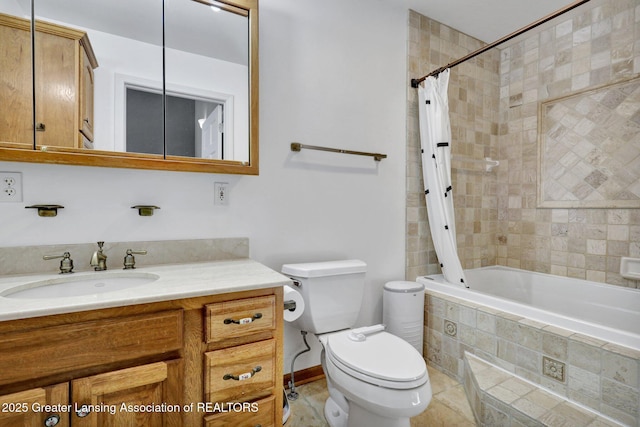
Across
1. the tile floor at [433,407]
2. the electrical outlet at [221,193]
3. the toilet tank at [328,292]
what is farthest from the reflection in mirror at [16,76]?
the tile floor at [433,407]

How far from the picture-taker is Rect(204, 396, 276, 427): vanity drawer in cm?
110

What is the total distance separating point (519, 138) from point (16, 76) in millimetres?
3280

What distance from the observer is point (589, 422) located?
1356 mm

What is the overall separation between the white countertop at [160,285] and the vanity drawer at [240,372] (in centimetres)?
22

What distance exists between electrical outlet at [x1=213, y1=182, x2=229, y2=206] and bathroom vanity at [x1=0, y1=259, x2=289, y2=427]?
18.8 inches

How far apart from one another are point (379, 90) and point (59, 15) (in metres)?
1.75

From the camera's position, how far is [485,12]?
238 centimetres

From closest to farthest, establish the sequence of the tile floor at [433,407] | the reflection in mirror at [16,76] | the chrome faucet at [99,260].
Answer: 1. the reflection in mirror at [16,76]
2. the chrome faucet at [99,260]
3. the tile floor at [433,407]

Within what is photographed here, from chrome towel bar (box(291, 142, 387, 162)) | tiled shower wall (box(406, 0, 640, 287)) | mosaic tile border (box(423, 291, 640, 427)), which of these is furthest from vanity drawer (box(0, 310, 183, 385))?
tiled shower wall (box(406, 0, 640, 287))

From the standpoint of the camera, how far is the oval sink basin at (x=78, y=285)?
44.8 inches

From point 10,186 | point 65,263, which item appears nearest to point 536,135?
point 65,263

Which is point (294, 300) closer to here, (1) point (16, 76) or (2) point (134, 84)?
(2) point (134, 84)

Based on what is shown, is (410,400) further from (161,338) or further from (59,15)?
(59,15)

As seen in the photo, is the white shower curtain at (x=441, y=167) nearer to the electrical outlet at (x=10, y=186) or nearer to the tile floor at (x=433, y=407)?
the tile floor at (x=433, y=407)
